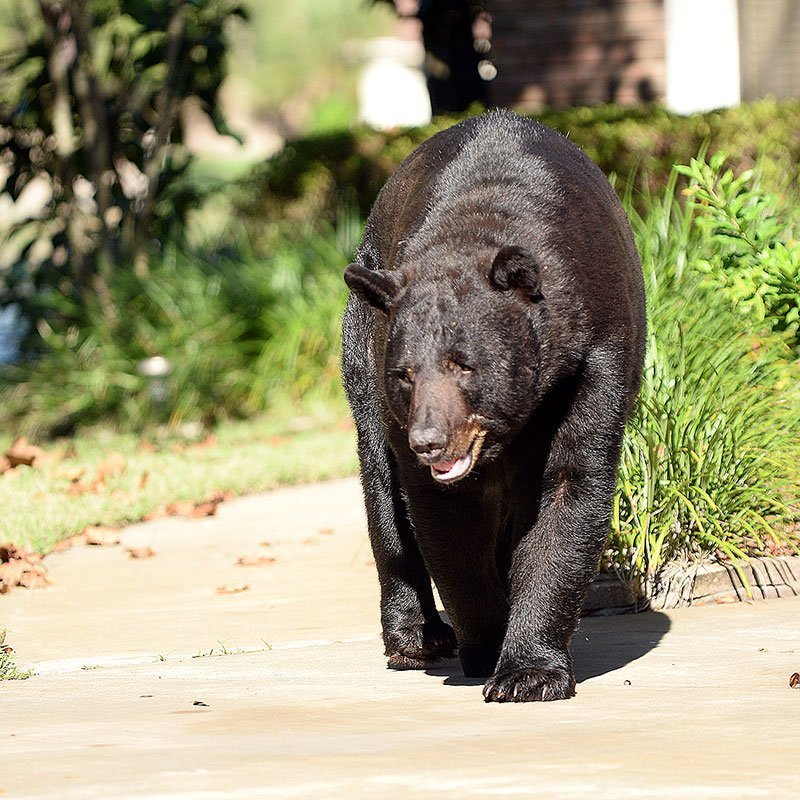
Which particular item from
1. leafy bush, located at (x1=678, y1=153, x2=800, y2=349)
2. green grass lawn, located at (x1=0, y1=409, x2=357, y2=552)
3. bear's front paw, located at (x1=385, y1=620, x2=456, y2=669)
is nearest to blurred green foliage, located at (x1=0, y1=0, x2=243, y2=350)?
green grass lawn, located at (x1=0, y1=409, x2=357, y2=552)

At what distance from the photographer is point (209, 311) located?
39.5 ft

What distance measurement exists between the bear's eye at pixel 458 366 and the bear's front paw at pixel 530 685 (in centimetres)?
88

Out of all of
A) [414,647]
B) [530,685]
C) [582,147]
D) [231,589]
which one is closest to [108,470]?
[231,589]

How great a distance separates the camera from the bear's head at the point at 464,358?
4207 millimetres

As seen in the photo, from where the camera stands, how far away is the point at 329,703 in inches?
174

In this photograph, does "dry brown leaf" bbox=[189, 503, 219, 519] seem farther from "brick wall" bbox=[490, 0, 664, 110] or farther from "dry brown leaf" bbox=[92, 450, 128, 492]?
"brick wall" bbox=[490, 0, 664, 110]

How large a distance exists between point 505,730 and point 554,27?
1130 centimetres

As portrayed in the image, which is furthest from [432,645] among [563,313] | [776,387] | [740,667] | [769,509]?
[776,387]

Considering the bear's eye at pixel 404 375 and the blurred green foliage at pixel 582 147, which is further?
the blurred green foliage at pixel 582 147

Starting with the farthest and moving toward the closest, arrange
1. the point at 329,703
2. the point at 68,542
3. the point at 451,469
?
the point at 68,542 → the point at 329,703 → the point at 451,469

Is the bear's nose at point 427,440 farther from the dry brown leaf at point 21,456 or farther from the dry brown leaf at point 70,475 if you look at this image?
the dry brown leaf at point 21,456

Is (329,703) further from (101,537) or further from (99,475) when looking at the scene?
(99,475)

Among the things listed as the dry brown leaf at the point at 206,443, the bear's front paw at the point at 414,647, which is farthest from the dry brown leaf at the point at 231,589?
the dry brown leaf at the point at 206,443

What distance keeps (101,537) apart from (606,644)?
3094 millimetres
